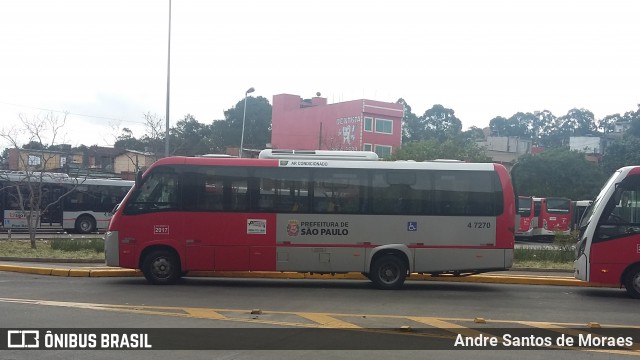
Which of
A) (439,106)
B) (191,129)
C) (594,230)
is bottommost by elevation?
(594,230)

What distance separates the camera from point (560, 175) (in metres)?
48.2

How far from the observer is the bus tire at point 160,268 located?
49.0 feet

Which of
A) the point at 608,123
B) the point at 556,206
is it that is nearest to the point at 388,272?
the point at 556,206

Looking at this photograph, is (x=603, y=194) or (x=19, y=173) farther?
(x=19, y=173)

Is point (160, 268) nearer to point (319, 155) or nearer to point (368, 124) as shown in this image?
point (319, 155)

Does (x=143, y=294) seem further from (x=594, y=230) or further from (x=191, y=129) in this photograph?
(x=191, y=129)

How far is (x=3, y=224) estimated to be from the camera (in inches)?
1281

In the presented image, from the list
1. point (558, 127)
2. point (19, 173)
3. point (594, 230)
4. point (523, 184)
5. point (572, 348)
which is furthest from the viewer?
point (558, 127)

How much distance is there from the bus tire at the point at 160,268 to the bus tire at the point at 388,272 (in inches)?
185

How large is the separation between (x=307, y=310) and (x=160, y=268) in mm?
4944

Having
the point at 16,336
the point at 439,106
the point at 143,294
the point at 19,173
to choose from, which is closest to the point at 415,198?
the point at 143,294

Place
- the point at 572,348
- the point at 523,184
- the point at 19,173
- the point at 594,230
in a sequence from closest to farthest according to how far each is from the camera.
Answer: the point at 572,348 < the point at 594,230 < the point at 19,173 < the point at 523,184

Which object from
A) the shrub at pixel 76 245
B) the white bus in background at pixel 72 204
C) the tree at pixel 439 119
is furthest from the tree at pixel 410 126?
the shrub at pixel 76 245

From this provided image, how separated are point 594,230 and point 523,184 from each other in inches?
1467
